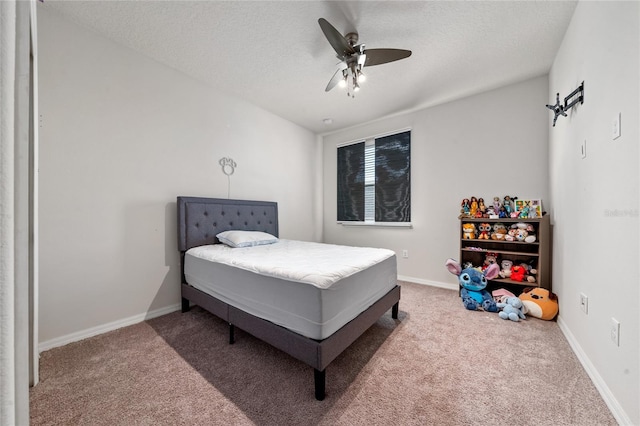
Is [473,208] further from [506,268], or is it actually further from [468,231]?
[506,268]

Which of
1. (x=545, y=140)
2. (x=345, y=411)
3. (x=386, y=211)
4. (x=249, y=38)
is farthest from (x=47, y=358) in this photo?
(x=545, y=140)

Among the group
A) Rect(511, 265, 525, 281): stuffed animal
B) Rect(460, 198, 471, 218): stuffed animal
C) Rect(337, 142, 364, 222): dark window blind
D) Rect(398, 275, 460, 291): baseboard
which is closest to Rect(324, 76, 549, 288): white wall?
Rect(398, 275, 460, 291): baseboard

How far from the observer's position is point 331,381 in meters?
1.51

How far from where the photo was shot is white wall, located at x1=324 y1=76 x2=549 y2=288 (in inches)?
111

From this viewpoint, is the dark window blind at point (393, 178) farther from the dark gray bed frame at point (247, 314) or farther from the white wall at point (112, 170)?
the white wall at point (112, 170)

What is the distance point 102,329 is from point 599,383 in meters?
3.60

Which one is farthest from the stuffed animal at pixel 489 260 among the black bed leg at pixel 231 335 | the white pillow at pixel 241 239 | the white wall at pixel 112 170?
the white wall at pixel 112 170

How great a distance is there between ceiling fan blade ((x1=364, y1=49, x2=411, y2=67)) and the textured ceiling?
0.27 metres

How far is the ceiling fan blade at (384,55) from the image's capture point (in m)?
1.91

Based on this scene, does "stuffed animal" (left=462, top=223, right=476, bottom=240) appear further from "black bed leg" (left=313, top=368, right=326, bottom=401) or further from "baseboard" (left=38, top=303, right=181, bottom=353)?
"baseboard" (left=38, top=303, right=181, bottom=353)

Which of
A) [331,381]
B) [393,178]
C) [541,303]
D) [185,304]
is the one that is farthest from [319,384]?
[393,178]

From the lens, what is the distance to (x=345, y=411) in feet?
4.22

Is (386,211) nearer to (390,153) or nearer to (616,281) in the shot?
(390,153)

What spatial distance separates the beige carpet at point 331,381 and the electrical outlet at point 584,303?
0.36m
